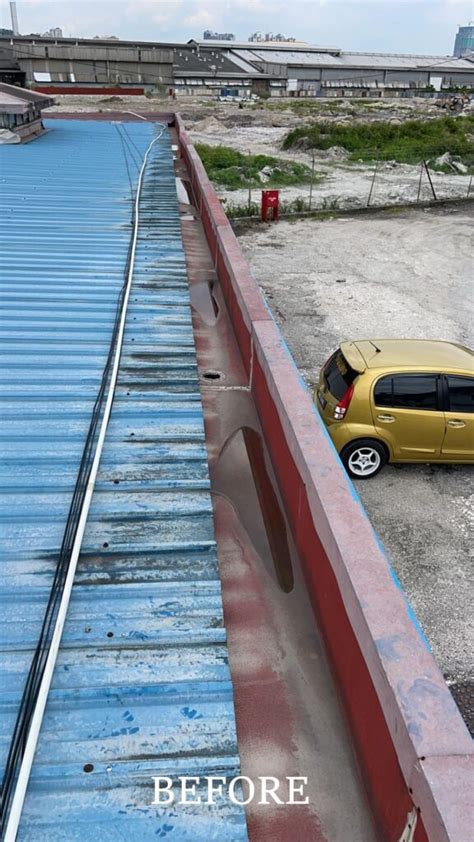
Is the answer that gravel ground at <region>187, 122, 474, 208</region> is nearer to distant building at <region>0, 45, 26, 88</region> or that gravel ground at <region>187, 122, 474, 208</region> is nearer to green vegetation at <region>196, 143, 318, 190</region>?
green vegetation at <region>196, 143, 318, 190</region>

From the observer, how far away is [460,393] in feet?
31.8

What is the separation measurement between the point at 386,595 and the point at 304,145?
45.2 meters

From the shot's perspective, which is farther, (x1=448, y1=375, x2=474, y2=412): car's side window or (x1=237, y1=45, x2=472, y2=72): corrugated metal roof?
(x1=237, y1=45, x2=472, y2=72): corrugated metal roof

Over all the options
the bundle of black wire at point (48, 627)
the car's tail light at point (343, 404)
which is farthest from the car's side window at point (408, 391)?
the bundle of black wire at point (48, 627)

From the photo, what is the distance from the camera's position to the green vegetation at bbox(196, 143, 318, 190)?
32.2 meters

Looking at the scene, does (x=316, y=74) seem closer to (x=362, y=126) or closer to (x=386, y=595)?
(x=362, y=126)

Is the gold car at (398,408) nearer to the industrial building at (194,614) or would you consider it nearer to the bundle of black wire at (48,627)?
the industrial building at (194,614)

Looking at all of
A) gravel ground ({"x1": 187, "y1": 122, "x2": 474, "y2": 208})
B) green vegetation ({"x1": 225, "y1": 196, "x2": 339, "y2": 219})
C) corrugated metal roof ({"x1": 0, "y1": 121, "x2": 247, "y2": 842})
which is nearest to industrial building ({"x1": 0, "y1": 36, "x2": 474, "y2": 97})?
gravel ground ({"x1": 187, "y1": 122, "x2": 474, "y2": 208})

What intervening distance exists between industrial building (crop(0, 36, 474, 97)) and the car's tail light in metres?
73.7

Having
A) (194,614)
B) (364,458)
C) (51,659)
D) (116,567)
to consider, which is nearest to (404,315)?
(364,458)

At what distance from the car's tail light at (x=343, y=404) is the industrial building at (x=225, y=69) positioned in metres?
73.7

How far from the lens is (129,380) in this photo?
6449mm

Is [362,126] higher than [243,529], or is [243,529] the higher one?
[362,126]

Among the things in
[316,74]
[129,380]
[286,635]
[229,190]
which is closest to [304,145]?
[229,190]
